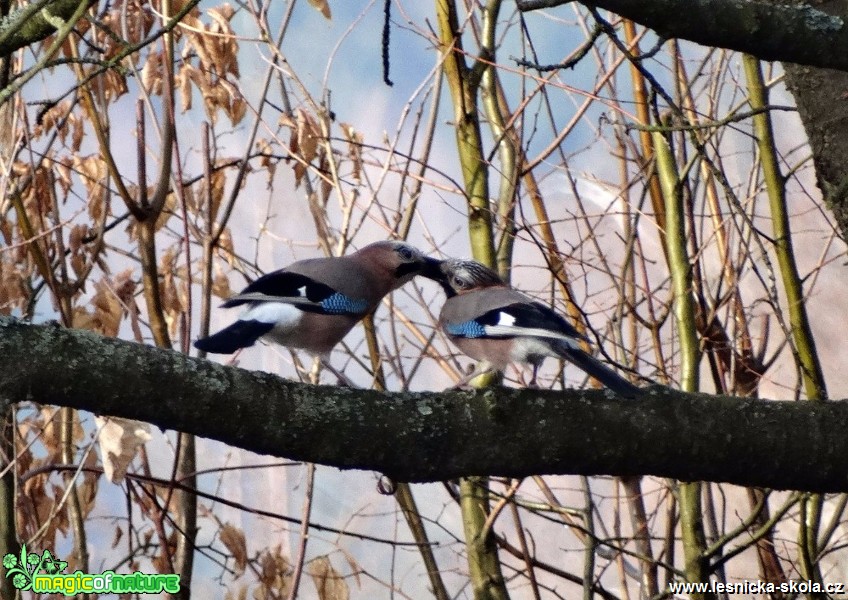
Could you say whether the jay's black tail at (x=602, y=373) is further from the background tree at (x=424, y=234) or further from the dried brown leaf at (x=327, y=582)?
the dried brown leaf at (x=327, y=582)

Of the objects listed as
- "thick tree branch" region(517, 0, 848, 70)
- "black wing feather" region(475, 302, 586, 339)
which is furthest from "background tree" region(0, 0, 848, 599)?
"black wing feather" region(475, 302, 586, 339)

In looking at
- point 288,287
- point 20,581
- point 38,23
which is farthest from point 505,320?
point 20,581

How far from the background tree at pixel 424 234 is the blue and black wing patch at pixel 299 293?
0.26 m

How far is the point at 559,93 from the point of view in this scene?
14.3ft

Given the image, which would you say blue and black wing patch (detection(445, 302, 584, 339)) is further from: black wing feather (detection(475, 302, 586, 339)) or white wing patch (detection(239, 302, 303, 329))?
white wing patch (detection(239, 302, 303, 329))

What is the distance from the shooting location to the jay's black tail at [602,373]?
1.71 meters

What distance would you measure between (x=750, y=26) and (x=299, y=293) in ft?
4.25

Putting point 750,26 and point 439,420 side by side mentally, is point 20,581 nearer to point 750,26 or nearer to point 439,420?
point 439,420

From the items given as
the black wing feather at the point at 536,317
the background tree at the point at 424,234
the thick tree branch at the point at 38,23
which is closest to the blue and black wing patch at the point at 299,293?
the background tree at the point at 424,234

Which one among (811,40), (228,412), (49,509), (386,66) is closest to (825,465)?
(811,40)

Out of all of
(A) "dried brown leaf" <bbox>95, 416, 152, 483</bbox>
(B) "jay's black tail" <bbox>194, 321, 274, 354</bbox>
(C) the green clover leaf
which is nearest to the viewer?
(A) "dried brown leaf" <bbox>95, 416, 152, 483</bbox>

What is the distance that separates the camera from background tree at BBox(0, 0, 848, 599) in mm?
1995

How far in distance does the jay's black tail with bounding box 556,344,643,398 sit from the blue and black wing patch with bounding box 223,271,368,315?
1.92ft

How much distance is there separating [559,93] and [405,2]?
916 millimetres
